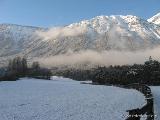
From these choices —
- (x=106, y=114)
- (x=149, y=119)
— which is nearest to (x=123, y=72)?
(x=106, y=114)

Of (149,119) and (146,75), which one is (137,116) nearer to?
(149,119)

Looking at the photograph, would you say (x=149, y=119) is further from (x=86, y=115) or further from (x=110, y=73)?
(x=110, y=73)

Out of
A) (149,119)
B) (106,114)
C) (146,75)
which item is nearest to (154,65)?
(146,75)

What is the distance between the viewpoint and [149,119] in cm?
1933

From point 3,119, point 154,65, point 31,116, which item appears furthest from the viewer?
point 154,65

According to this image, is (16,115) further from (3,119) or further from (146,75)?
(146,75)

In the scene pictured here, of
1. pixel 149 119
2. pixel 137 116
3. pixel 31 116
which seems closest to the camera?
pixel 137 116

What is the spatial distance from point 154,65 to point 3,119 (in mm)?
149523

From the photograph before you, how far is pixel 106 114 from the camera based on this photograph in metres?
32.9

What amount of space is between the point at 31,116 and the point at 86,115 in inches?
182

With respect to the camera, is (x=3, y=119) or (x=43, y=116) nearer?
(x=3, y=119)

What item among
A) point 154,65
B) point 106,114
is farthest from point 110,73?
point 106,114

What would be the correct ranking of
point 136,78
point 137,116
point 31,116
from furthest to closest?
point 136,78 → point 31,116 → point 137,116

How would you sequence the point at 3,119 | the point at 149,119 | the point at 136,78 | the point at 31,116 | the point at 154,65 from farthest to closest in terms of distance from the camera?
the point at 154,65 → the point at 136,78 → the point at 31,116 → the point at 3,119 → the point at 149,119
